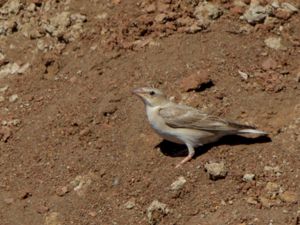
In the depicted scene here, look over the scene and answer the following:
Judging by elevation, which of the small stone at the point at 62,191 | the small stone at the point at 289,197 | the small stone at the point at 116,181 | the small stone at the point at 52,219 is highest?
the small stone at the point at 289,197

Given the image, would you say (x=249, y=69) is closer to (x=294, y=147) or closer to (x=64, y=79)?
(x=294, y=147)

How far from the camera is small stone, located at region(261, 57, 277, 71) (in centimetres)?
1341

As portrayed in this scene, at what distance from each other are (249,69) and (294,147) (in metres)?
1.98

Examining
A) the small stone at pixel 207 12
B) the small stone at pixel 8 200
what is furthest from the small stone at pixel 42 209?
the small stone at pixel 207 12

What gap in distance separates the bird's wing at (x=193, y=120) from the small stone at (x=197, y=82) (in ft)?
2.89

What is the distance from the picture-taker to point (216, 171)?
11.6 metres

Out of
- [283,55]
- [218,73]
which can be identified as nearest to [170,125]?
[218,73]

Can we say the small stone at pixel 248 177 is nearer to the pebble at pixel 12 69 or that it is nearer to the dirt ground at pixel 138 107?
the dirt ground at pixel 138 107

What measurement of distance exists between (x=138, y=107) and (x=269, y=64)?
2167 mm

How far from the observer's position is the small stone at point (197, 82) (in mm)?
13135

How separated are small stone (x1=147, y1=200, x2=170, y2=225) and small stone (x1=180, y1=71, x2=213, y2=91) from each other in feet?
7.83

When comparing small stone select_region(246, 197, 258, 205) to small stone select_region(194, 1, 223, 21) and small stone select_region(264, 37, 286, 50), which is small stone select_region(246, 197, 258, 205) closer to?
small stone select_region(264, 37, 286, 50)

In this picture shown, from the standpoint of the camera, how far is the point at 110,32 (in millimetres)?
14578

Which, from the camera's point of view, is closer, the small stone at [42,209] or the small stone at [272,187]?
the small stone at [272,187]
